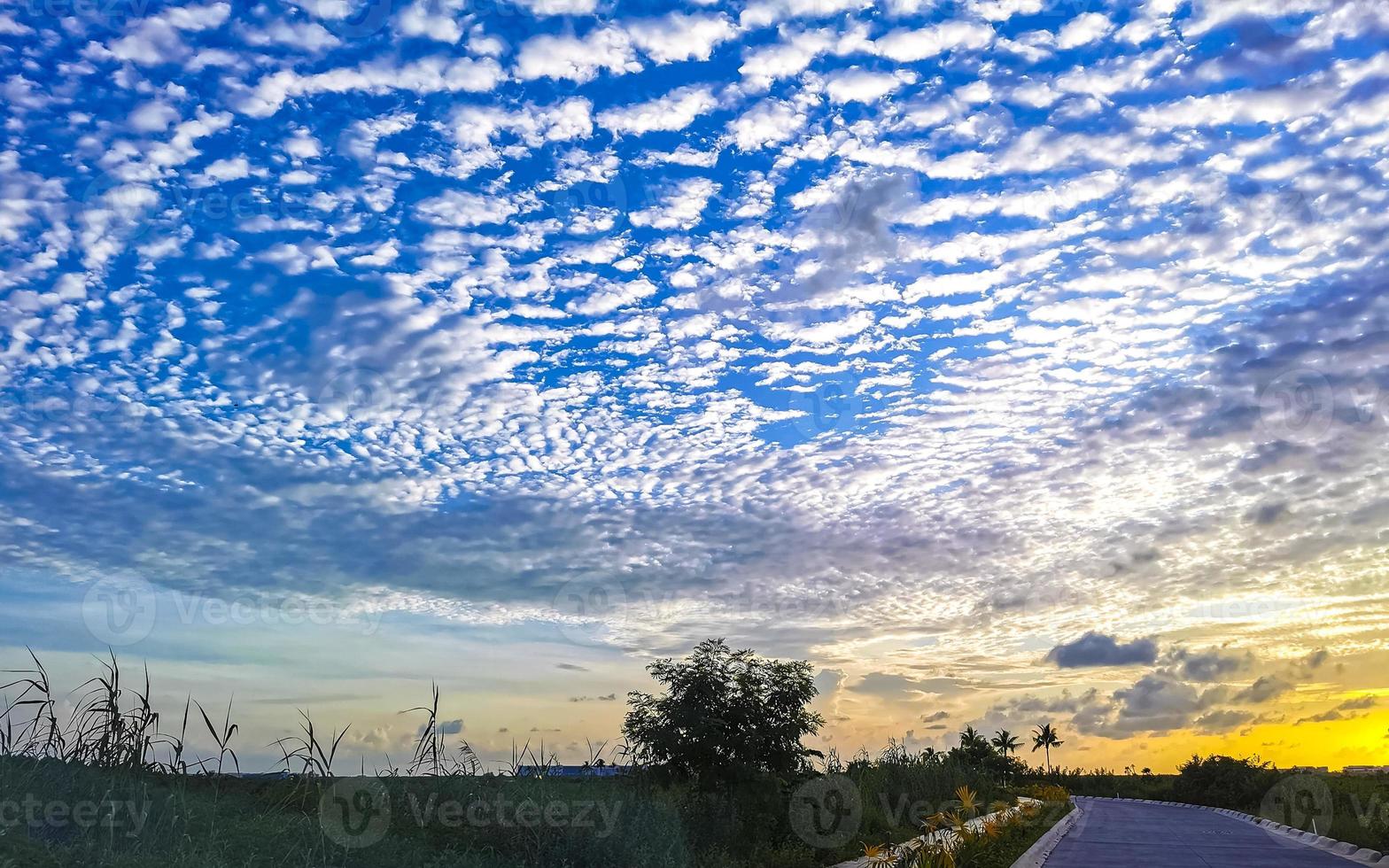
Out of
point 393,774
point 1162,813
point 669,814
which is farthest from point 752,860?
point 1162,813

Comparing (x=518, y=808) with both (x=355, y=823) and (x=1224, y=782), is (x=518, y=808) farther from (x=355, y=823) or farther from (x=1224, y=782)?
(x=1224, y=782)

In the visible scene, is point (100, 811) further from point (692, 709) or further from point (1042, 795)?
point (1042, 795)

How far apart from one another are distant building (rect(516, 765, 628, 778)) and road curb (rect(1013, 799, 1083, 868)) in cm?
820

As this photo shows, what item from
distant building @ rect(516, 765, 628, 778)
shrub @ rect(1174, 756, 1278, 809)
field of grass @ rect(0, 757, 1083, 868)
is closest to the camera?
field of grass @ rect(0, 757, 1083, 868)

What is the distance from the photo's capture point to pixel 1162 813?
47.8 metres

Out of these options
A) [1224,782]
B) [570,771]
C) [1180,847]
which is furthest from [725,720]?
[1224,782]

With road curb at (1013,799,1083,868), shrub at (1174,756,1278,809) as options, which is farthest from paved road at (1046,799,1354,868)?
shrub at (1174,756,1278,809)

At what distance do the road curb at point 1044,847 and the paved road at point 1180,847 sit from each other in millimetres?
216

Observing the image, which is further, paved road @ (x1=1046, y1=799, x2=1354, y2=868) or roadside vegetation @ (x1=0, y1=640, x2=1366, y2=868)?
paved road @ (x1=1046, y1=799, x2=1354, y2=868)

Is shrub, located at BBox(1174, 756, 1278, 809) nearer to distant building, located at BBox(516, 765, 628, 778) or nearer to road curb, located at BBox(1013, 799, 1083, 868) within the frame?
road curb, located at BBox(1013, 799, 1083, 868)

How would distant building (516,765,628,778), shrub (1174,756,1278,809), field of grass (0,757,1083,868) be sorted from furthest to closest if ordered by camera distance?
1. shrub (1174,756,1278,809)
2. distant building (516,765,628,778)
3. field of grass (0,757,1083,868)

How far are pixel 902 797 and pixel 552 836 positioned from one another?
22.9 meters

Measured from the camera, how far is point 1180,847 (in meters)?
26.9

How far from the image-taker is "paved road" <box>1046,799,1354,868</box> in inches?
885
